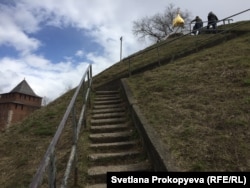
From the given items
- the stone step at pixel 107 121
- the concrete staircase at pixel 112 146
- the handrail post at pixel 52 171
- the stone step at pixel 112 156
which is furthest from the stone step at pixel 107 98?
the handrail post at pixel 52 171

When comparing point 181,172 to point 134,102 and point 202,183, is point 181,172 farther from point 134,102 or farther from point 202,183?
point 134,102

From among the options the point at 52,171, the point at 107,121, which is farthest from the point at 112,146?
the point at 52,171

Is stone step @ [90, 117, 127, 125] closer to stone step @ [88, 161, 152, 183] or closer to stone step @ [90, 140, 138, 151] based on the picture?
stone step @ [90, 140, 138, 151]

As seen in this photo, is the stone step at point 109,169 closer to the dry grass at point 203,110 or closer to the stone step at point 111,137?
the dry grass at point 203,110

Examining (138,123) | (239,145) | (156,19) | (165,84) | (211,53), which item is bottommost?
(239,145)

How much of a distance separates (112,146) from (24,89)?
51.4 metres

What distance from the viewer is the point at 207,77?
27.1 ft

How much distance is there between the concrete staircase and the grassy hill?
0.38 metres

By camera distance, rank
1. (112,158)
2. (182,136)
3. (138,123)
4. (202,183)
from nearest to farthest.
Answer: (202,183) → (182,136) → (112,158) → (138,123)

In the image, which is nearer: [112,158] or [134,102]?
[112,158]

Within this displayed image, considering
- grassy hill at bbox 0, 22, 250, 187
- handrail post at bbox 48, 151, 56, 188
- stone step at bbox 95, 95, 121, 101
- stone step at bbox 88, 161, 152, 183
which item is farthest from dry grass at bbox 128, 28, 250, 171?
handrail post at bbox 48, 151, 56, 188

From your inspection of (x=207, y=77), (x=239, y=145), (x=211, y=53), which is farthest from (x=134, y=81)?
(x=239, y=145)

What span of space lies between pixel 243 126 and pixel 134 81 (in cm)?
521

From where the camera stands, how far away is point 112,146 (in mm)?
5801
